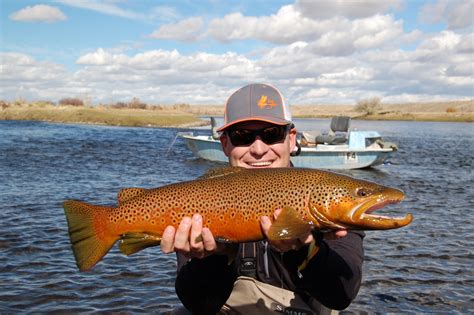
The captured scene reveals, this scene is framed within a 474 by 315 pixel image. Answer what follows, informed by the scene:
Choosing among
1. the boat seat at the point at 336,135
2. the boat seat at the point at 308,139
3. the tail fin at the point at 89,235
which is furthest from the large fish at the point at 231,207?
the boat seat at the point at 336,135

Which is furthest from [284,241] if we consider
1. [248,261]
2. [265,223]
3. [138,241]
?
[138,241]

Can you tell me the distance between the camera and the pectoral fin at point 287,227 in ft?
9.59

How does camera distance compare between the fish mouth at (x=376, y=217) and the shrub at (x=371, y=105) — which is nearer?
the fish mouth at (x=376, y=217)

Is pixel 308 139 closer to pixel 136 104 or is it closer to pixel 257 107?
pixel 257 107

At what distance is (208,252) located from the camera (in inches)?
126

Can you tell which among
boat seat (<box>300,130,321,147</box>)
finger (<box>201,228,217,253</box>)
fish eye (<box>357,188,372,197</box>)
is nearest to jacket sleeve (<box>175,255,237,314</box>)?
finger (<box>201,228,217,253</box>)

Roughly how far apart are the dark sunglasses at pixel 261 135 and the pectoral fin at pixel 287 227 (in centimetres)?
98

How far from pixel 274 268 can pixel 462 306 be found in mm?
4118

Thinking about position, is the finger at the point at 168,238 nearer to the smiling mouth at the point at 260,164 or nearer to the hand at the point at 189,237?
the hand at the point at 189,237

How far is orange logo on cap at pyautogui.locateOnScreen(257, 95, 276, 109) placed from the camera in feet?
12.6

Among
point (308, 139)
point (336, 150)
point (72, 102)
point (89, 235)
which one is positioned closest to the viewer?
point (89, 235)

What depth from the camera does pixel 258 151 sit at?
3.86 meters

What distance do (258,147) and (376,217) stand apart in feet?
3.72

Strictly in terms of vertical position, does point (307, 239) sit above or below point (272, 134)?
below
